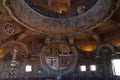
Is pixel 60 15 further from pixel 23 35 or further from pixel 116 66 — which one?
pixel 116 66

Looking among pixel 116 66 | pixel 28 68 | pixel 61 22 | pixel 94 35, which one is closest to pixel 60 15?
pixel 61 22

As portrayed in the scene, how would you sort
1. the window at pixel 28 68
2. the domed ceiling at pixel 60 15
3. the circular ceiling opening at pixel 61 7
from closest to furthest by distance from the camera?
the domed ceiling at pixel 60 15 → the circular ceiling opening at pixel 61 7 → the window at pixel 28 68

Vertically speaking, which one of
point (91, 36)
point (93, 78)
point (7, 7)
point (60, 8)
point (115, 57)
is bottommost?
point (93, 78)

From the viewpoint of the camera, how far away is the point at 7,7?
450 inches

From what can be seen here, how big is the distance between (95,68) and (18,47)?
6.24 m

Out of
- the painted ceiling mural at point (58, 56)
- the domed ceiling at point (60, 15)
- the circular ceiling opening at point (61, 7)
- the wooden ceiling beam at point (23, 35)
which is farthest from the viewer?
the painted ceiling mural at point (58, 56)

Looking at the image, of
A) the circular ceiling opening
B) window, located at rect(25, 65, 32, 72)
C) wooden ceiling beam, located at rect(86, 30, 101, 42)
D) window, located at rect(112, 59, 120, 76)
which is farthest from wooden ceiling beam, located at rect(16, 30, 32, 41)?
window, located at rect(112, 59, 120, 76)

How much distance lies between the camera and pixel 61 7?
1555cm

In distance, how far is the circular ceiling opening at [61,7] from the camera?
14000 mm

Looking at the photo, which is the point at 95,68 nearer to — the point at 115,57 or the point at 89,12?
the point at 115,57

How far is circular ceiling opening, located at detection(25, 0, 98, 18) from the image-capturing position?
14000 millimetres

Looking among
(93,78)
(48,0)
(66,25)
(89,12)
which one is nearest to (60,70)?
(93,78)

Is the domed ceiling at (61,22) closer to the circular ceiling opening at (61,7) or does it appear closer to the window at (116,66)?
the circular ceiling opening at (61,7)

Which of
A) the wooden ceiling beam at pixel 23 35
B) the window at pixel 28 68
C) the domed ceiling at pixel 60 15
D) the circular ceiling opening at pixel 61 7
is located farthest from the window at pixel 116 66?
the wooden ceiling beam at pixel 23 35
